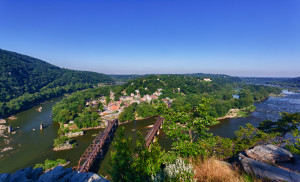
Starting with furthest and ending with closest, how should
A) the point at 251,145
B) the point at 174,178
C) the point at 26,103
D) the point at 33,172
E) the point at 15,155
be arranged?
1. the point at 26,103
2. the point at 15,155
3. the point at 251,145
4. the point at 33,172
5. the point at 174,178

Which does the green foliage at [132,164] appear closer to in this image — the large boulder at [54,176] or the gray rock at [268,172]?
the large boulder at [54,176]

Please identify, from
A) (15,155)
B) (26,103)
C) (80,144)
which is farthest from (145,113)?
(26,103)

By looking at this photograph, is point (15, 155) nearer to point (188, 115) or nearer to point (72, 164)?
point (72, 164)

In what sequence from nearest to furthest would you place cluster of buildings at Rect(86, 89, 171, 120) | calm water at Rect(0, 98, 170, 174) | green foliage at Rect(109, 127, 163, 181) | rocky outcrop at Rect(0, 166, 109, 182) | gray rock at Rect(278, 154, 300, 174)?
green foliage at Rect(109, 127, 163, 181), rocky outcrop at Rect(0, 166, 109, 182), gray rock at Rect(278, 154, 300, 174), calm water at Rect(0, 98, 170, 174), cluster of buildings at Rect(86, 89, 171, 120)

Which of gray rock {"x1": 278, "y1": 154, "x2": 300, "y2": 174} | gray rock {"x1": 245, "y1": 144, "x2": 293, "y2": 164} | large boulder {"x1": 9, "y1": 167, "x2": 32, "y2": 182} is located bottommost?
gray rock {"x1": 278, "y1": 154, "x2": 300, "y2": 174}

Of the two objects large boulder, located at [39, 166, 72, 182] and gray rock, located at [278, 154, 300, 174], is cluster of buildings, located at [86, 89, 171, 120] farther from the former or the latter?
gray rock, located at [278, 154, 300, 174]

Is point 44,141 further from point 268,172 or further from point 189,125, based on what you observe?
point 268,172

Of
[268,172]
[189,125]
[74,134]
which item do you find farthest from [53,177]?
[74,134]

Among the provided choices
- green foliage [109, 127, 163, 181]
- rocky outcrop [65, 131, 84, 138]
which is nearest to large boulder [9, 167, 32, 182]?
green foliage [109, 127, 163, 181]
